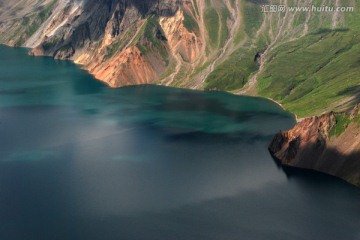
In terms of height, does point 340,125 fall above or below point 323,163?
above

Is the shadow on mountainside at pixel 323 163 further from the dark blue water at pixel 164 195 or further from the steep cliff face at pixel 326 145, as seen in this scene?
the dark blue water at pixel 164 195

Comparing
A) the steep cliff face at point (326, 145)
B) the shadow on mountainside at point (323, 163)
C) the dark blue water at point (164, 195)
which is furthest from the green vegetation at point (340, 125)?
the dark blue water at point (164, 195)

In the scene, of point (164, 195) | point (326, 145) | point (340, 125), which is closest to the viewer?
point (164, 195)

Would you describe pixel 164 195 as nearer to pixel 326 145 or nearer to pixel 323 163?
pixel 323 163

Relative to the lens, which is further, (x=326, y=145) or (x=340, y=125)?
(x=340, y=125)

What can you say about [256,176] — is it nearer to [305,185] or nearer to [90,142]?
[305,185]

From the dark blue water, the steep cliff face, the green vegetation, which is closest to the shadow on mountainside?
the steep cliff face

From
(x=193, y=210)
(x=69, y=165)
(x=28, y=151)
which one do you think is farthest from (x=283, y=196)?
(x=28, y=151)

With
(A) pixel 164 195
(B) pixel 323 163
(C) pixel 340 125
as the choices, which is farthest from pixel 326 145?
(A) pixel 164 195

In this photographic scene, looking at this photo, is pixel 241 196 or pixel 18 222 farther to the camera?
pixel 241 196
